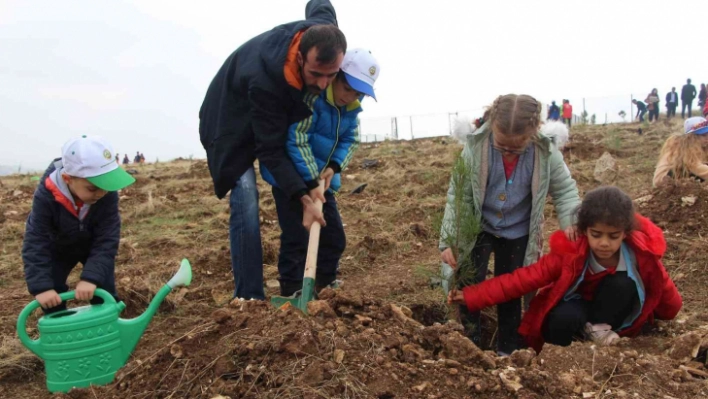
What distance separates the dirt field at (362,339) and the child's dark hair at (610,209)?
1.91ft

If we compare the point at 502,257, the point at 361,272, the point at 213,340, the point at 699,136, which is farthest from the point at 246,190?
the point at 699,136

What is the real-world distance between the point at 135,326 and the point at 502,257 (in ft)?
6.45

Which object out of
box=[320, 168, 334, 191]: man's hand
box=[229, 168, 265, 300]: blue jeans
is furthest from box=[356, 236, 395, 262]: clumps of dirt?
box=[229, 168, 265, 300]: blue jeans

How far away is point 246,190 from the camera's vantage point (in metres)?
3.33

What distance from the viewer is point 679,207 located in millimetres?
5461

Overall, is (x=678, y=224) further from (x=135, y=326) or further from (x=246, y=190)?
(x=135, y=326)

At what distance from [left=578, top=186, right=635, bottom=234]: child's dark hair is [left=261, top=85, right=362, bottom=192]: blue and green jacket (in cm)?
139

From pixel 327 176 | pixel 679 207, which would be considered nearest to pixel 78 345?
pixel 327 176

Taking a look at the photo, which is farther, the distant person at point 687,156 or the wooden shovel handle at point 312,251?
the distant person at point 687,156

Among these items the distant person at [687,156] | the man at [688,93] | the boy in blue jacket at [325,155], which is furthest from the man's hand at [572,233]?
the man at [688,93]

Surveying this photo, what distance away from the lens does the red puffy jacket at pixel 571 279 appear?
3.00 meters

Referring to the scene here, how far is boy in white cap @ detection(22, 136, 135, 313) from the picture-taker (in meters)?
2.90

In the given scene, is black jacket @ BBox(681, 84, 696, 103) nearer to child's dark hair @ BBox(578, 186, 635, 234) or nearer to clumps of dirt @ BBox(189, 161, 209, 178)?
clumps of dirt @ BBox(189, 161, 209, 178)

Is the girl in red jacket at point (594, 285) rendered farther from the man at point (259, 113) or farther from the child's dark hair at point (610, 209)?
the man at point (259, 113)
